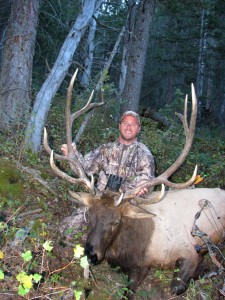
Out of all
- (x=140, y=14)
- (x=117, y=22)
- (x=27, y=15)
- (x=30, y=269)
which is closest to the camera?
(x=30, y=269)

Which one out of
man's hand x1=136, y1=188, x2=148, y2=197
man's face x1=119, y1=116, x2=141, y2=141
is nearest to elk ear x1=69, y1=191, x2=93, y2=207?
man's hand x1=136, y1=188, x2=148, y2=197

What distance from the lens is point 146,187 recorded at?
452 centimetres

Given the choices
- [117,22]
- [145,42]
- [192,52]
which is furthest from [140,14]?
[192,52]

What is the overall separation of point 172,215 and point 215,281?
97cm

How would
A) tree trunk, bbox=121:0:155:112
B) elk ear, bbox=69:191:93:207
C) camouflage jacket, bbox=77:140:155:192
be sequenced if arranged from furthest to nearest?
1. tree trunk, bbox=121:0:155:112
2. camouflage jacket, bbox=77:140:155:192
3. elk ear, bbox=69:191:93:207

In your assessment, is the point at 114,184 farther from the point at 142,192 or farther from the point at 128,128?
the point at 128,128

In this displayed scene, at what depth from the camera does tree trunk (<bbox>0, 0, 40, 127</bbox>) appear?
6.43m

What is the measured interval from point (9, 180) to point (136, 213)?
212cm

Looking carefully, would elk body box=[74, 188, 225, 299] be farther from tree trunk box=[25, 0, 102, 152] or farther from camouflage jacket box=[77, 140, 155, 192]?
tree trunk box=[25, 0, 102, 152]

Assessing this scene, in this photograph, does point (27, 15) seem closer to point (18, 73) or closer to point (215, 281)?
point (18, 73)

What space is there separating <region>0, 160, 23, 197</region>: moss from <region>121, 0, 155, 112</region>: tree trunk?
15.2 feet

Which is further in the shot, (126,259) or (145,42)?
(145,42)

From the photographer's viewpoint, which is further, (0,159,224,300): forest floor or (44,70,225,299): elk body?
(44,70,225,299): elk body

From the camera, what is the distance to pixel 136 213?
4.27 m
